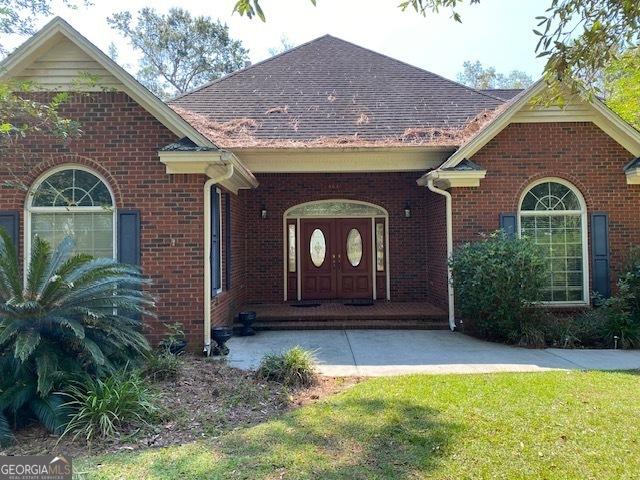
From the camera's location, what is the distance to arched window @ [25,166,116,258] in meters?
7.42

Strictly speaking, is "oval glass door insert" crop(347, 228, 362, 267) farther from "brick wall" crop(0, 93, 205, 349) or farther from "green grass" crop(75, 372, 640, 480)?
"green grass" crop(75, 372, 640, 480)

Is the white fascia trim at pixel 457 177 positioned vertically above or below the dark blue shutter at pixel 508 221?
above

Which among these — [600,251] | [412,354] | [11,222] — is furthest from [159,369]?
[600,251]

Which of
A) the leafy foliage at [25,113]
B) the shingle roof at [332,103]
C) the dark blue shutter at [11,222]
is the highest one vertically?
the shingle roof at [332,103]

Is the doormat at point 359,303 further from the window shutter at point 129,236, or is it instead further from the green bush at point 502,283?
the window shutter at point 129,236

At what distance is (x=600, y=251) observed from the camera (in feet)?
29.9

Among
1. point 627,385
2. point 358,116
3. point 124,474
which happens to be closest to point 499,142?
point 358,116

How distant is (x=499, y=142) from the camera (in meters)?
9.20

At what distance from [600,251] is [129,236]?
8803 millimetres

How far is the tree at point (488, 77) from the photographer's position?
36.3 meters

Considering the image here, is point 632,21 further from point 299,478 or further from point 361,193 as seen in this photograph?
point 361,193

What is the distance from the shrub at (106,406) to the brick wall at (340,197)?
22.3 ft

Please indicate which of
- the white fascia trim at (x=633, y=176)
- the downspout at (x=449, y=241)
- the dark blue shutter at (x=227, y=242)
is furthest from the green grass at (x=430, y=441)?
the white fascia trim at (x=633, y=176)

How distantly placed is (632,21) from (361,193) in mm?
7637
